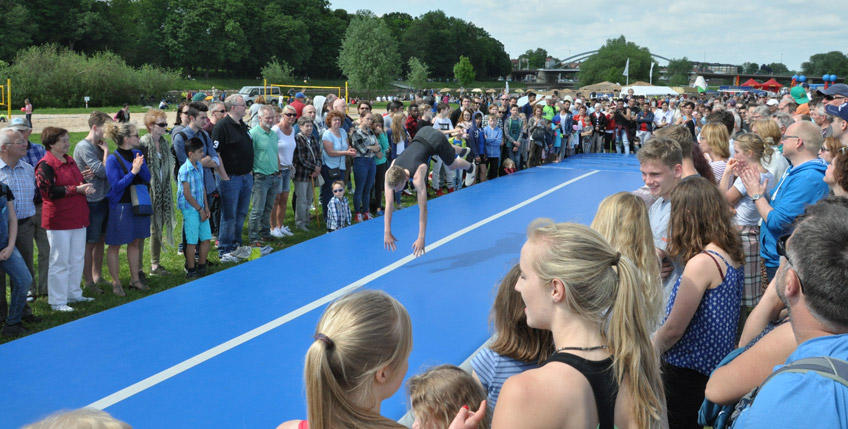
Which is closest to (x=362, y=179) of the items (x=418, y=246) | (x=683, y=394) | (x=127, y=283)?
(x=418, y=246)

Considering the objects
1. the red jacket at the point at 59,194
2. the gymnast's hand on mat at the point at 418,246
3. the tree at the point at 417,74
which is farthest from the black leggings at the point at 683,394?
the tree at the point at 417,74

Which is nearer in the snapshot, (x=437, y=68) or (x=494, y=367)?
(x=494, y=367)

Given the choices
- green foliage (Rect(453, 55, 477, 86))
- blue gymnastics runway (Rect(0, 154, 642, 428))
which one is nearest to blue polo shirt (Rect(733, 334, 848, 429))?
blue gymnastics runway (Rect(0, 154, 642, 428))

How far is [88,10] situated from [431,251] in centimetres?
8018

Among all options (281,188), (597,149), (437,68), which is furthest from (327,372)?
(437,68)

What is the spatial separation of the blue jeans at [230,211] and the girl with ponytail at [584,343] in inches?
266

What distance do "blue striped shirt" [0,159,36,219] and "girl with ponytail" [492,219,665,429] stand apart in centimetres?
561

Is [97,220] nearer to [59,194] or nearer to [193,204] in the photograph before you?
[59,194]

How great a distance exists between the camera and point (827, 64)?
420ft

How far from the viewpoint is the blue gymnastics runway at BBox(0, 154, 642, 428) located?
4199 millimetres

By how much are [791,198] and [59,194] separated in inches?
259

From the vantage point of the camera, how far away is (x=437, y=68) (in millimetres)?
128875

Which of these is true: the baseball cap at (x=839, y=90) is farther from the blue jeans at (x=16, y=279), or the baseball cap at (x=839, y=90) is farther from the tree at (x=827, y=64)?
the tree at (x=827, y=64)

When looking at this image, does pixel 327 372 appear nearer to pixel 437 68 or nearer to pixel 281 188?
pixel 281 188
